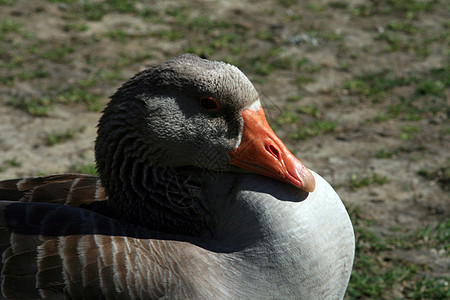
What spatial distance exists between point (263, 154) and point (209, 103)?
39 cm

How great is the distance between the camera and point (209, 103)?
2.83 meters


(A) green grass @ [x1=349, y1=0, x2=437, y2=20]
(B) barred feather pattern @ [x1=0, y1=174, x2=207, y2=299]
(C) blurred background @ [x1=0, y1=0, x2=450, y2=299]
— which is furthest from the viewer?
(A) green grass @ [x1=349, y1=0, x2=437, y2=20]

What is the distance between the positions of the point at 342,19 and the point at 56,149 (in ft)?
16.2

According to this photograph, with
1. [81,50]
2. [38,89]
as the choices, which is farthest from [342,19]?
[38,89]

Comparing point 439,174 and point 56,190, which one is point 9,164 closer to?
point 56,190

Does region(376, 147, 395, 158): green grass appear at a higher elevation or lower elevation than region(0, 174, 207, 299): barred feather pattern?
lower

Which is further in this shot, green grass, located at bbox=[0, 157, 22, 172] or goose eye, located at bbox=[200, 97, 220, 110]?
green grass, located at bbox=[0, 157, 22, 172]

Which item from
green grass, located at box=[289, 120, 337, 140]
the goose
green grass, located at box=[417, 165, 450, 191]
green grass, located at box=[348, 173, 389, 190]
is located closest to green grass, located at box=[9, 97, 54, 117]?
green grass, located at box=[289, 120, 337, 140]

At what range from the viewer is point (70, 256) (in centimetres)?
259

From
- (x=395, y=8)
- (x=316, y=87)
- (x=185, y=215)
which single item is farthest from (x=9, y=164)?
(x=395, y=8)

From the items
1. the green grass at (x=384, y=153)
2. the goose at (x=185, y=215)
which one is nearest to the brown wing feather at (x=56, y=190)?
the goose at (x=185, y=215)

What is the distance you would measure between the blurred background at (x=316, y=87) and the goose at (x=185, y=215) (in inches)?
51.4

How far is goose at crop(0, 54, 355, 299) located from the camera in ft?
8.48

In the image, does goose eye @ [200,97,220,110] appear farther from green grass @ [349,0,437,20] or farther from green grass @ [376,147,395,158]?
green grass @ [349,0,437,20]
